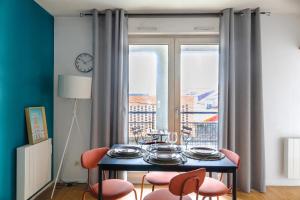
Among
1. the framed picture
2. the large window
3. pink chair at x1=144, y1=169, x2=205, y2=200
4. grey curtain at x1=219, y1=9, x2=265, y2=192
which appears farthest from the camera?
the large window

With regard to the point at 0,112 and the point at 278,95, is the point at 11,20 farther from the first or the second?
the point at 278,95

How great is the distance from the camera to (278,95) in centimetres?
352

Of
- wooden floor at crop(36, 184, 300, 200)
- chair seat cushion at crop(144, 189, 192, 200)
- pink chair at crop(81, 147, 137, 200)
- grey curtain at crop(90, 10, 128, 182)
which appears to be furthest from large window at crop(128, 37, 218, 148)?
chair seat cushion at crop(144, 189, 192, 200)

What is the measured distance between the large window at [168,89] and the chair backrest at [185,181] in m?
1.74

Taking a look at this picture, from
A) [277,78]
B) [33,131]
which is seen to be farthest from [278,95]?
[33,131]

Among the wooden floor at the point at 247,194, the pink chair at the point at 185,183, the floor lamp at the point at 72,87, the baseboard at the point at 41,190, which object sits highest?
the floor lamp at the point at 72,87

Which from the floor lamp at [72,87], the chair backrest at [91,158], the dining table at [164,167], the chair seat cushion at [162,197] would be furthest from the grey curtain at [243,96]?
the floor lamp at [72,87]

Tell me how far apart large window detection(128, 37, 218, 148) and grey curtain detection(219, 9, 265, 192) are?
34cm

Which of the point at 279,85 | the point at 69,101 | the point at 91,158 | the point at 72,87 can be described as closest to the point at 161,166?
the point at 91,158

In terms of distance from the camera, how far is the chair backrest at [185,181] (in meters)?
1.86

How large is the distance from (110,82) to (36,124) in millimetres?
1169

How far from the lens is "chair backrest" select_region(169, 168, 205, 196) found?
6.09 feet

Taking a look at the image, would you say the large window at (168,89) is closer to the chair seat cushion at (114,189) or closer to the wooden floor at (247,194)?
the wooden floor at (247,194)

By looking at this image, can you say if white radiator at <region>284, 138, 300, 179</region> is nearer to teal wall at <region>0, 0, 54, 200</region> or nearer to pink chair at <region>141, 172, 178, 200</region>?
pink chair at <region>141, 172, 178, 200</region>
